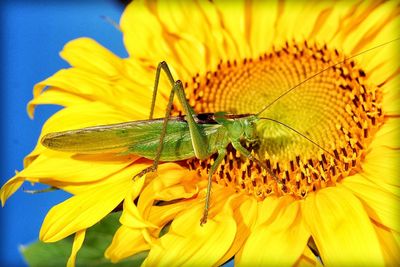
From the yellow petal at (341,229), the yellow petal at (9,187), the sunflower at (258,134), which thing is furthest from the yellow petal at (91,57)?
the yellow petal at (341,229)

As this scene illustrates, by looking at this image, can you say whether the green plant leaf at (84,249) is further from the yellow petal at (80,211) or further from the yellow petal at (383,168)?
the yellow petal at (383,168)

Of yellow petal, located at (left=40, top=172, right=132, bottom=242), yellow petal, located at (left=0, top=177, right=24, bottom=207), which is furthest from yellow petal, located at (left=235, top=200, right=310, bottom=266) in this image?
yellow petal, located at (left=0, top=177, right=24, bottom=207)

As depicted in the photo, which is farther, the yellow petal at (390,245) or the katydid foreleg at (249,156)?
the katydid foreleg at (249,156)

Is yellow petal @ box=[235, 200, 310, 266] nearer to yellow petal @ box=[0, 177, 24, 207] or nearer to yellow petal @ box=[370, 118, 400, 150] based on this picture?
yellow petal @ box=[370, 118, 400, 150]

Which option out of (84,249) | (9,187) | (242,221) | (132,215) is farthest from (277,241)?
(9,187)

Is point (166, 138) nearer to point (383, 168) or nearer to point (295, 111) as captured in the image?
point (295, 111)

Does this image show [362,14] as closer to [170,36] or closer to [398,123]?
[398,123]
